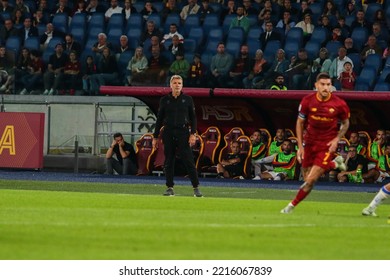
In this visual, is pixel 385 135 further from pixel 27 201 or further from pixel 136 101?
pixel 27 201

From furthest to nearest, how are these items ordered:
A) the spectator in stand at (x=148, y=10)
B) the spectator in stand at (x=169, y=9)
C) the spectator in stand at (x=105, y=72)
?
the spectator in stand at (x=148, y=10)
the spectator in stand at (x=169, y=9)
the spectator in stand at (x=105, y=72)

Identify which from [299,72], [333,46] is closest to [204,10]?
[333,46]

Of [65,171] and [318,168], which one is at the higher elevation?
[318,168]

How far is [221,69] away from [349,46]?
330 cm

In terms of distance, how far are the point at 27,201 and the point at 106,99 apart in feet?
43.1

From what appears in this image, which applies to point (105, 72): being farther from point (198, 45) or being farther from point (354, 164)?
point (354, 164)

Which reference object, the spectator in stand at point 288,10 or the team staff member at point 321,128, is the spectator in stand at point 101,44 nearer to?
the spectator in stand at point 288,10

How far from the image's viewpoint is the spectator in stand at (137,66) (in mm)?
31406

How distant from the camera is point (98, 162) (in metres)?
32.2

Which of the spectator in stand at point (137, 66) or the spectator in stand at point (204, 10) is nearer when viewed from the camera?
the spectator in stand at point (137, 66)

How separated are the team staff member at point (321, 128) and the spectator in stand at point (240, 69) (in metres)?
13.1

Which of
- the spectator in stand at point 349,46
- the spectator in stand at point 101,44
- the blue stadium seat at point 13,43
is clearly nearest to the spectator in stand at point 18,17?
the blue stadium seat at point 13,43

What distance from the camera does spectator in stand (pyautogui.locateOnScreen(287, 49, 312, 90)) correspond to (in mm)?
29125

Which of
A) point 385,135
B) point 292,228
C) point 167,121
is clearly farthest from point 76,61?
point 292,228
